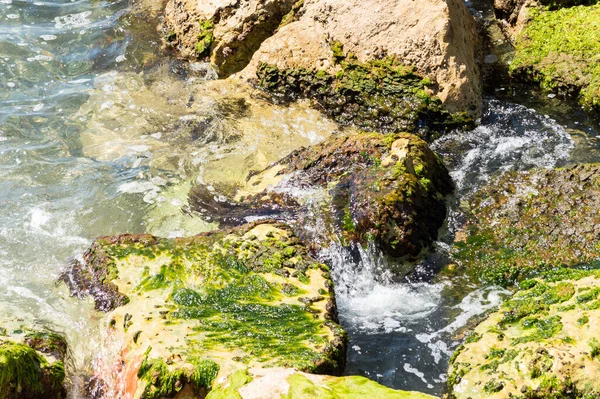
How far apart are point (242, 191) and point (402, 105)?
2.38 meters

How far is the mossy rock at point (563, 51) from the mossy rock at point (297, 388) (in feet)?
19.9

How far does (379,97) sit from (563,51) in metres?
2.88

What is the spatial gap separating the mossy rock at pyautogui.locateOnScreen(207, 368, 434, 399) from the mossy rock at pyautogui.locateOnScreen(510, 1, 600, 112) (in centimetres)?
606

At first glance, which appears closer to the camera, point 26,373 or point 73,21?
point 26,373

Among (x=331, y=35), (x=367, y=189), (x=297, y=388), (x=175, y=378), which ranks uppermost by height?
(x=331, y=35)

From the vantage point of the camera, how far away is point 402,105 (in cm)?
796

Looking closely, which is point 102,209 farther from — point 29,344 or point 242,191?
point 29,344

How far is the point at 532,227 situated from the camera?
5926 millimetres

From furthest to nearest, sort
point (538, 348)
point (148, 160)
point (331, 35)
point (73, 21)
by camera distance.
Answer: point (73, 21)
point (331, 35)
point (148, 160)
point (538, 348)

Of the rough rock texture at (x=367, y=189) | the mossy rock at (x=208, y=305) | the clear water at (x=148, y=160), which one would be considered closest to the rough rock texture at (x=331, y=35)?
the clear water at (x=148, y=160)

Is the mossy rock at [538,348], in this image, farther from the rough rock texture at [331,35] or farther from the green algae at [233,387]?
the rough rock texture at [331,35]

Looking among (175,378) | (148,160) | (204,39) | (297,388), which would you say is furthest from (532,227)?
(204,39)

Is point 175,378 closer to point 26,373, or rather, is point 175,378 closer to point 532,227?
point 26,373

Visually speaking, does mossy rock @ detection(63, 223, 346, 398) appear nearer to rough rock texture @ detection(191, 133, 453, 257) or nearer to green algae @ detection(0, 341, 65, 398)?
green algae @ detection(0, 341, 65, 398)
